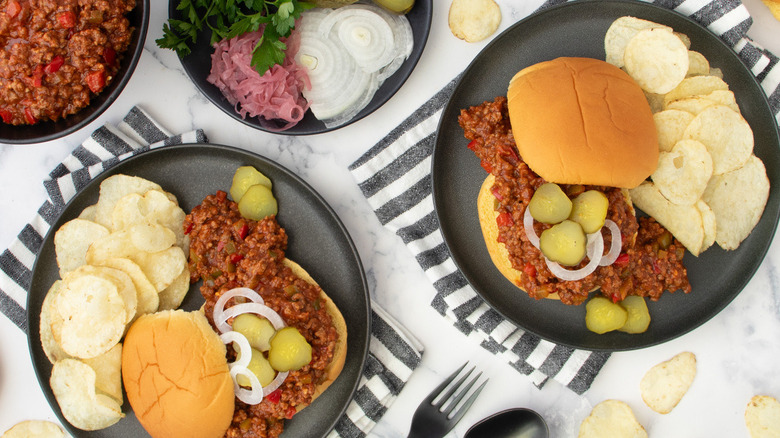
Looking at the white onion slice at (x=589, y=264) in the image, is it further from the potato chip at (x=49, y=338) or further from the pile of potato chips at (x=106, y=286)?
the potato chip at (x=49, y=338)

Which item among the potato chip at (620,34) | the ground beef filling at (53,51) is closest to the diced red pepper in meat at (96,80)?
the ground beef filling at (53,51)

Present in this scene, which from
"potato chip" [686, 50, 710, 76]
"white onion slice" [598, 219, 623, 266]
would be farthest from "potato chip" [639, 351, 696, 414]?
"potato chip" [686, 50, 710, 76]

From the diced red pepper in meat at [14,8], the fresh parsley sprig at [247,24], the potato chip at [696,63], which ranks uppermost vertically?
the diced red pepper in meat at [14,8]

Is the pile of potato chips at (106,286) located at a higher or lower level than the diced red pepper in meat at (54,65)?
lower

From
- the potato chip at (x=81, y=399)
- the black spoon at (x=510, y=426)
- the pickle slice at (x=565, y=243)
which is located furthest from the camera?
the black spoon at (x=510, y=426)

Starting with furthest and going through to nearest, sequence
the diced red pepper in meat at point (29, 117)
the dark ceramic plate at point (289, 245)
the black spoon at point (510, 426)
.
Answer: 1. the black spoon at point (510, 426)
2. the dark ceramic plate at point (289, 245)
3. the diced red pepper in meat at point (29, 117)

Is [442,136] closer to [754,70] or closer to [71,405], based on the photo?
[754,70]

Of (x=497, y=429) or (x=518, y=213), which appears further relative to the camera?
(x=497, y=429)

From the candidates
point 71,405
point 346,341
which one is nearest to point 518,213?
point 346,341
